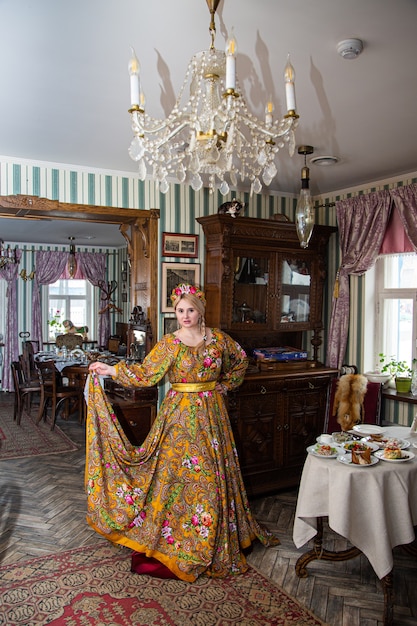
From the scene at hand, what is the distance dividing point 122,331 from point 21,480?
17.5 ft

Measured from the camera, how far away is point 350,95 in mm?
2787

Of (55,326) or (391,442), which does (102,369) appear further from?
(55,326)

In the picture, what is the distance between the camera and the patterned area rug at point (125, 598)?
105 inches

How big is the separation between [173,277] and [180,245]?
0.30m

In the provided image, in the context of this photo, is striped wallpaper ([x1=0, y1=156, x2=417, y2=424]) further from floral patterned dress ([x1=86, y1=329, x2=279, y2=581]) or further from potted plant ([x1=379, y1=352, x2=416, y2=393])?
floral patterned dress ([x1=86, y1=329, x2=279, y2=581])

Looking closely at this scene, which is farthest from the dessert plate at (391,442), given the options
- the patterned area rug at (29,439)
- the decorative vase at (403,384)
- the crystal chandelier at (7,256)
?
the crystal chandelier at (7,256)

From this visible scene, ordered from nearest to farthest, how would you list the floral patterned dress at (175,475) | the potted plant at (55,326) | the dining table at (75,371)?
the floral patterned dress at (175,475) → the dining table at (75,371) → the potted plant at (55,326)

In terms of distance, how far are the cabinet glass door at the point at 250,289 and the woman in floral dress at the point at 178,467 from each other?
1.13 metres

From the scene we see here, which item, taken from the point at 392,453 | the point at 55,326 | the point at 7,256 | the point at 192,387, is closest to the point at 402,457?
the point at 392,453

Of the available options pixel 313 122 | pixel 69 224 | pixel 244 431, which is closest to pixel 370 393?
pixel 244 431

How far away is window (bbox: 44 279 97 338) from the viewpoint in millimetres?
10758

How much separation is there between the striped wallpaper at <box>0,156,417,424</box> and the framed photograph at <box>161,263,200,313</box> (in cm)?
7

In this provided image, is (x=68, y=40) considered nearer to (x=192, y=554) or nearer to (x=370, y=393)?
(x=192, y=554)

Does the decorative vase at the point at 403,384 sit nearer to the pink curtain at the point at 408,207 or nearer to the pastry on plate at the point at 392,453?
the pink curtain at the point at 408,207
